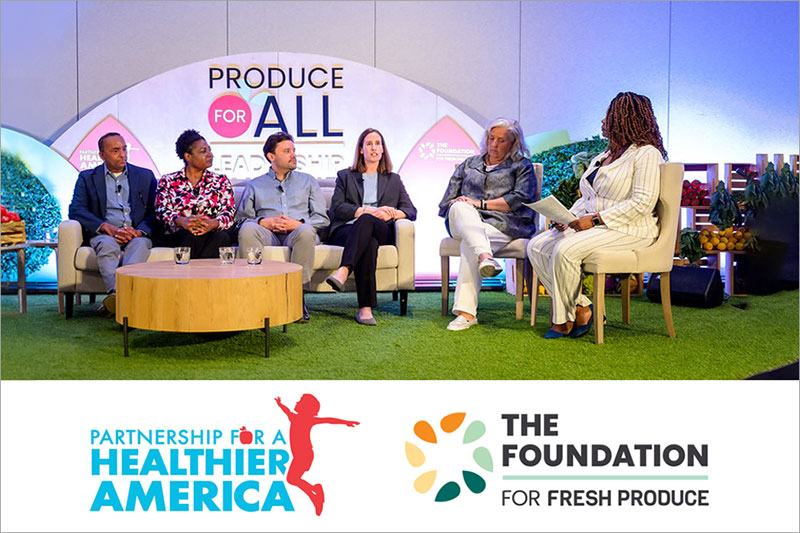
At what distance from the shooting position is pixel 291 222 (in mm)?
4102

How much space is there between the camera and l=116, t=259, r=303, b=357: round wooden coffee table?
290 centimetres

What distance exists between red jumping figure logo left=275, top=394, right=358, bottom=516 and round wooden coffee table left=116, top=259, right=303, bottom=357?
0.88 metres

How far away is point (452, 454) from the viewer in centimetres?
204

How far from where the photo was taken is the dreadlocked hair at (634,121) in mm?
3371

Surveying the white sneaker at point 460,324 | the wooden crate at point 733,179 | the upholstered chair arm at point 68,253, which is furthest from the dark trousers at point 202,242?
the wooden crate at point 733,179

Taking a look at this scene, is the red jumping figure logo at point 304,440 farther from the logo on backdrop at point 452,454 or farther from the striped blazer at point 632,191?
the striped blazer at point 632,191

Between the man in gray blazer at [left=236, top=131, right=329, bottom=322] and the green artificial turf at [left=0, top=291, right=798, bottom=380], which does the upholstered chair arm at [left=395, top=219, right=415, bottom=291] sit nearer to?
the green artificial turf at [left=0, top=291, right=798, bottom=380]

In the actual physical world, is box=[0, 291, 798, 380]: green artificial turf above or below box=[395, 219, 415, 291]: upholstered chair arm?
below

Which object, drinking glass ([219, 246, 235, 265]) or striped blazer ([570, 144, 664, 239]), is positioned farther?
drinking glass ([219, 246, 235, 265])

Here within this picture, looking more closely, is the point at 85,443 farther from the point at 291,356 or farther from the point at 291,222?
the point at 291,222

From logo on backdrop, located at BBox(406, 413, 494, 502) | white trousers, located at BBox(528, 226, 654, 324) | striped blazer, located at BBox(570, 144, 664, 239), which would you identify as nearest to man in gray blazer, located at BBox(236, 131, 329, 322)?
white trousers, located at BBox(528, 226, 654, 324)

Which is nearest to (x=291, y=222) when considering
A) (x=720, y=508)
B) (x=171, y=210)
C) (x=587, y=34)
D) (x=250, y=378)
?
(x=171, y=210)

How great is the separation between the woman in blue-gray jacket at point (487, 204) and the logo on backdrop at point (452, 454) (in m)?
1.56

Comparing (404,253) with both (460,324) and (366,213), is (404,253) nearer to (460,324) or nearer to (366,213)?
(366,213)
